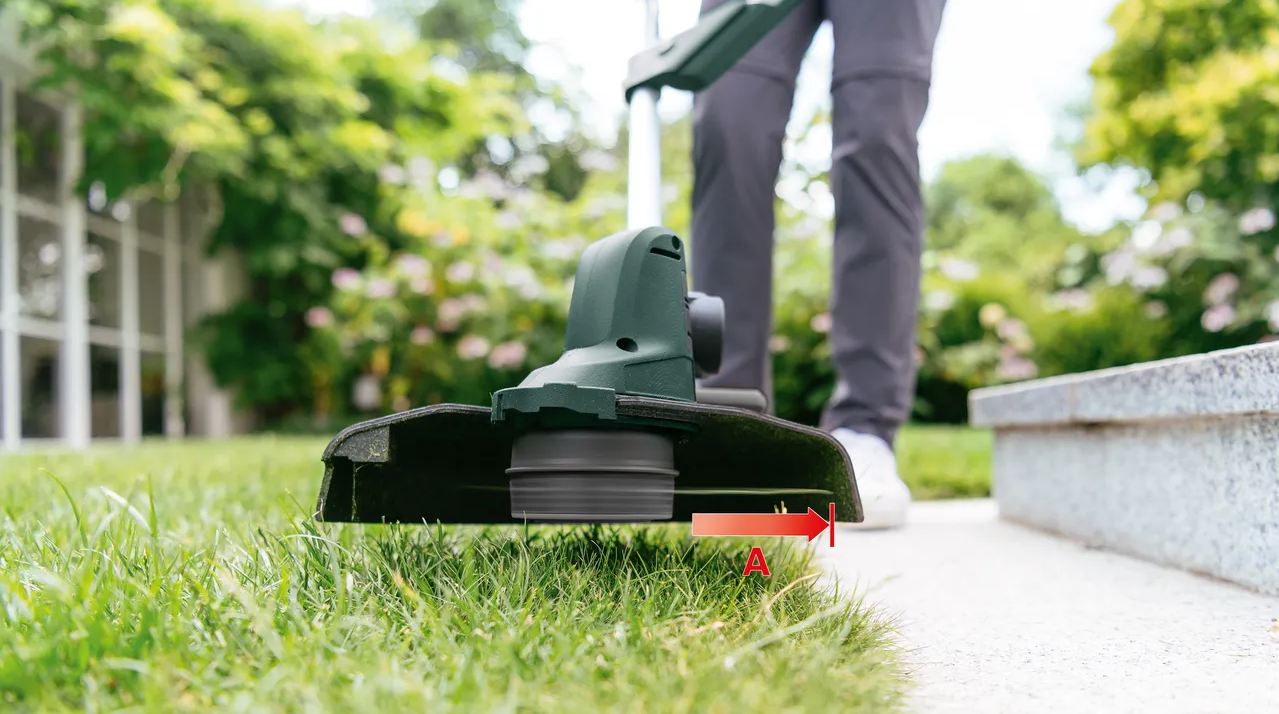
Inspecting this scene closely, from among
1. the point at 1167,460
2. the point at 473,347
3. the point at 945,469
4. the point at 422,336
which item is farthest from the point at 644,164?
the point at 422,336

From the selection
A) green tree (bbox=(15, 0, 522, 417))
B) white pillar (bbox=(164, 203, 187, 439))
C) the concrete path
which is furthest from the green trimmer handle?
white pillar (bbox=(164, 203, 187, 439))

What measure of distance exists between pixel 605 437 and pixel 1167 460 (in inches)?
40.5

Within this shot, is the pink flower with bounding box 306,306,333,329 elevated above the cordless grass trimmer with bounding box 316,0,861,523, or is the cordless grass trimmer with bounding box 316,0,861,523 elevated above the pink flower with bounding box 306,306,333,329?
the pink flower with bounding box 306,306,333,329

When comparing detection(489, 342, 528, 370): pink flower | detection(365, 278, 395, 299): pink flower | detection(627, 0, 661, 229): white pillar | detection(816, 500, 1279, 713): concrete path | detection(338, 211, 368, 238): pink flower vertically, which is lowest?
detection(816, 500, 1279, 713): concrete path

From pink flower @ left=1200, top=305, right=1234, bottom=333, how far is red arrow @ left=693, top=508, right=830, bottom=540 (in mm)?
6034

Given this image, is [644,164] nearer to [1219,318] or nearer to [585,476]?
[585,476]

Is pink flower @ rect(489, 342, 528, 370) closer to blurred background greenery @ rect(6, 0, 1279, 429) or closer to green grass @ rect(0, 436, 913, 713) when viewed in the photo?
blurred background greenery @ rect(6, 0, 1279, 429)

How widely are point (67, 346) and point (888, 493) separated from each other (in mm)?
6500

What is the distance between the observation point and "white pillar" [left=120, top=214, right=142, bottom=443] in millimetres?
7680

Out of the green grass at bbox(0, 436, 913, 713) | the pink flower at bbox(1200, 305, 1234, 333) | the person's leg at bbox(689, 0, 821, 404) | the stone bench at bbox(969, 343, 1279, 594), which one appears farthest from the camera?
the pink flower at bbox(1200, 305, 1234, 333)

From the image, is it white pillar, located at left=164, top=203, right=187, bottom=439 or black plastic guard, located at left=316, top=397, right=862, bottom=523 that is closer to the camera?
black plastic guard, located at left=316, top=397, right=862, bottom=523

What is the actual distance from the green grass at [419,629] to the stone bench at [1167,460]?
0.61 m

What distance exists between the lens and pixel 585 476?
1.07m

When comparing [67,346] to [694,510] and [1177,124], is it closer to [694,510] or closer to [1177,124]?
[694,510]
